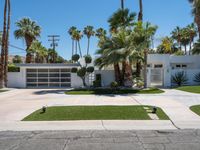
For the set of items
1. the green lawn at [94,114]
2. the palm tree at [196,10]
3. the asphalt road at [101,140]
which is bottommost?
the asphalt road at [101,140]

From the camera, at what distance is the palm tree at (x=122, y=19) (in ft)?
83.8

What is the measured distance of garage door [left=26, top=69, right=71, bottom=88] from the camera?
2827cm

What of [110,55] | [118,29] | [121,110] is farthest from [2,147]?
[118,29]

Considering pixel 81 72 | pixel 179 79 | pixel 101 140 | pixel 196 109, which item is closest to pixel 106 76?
pixel 81 72

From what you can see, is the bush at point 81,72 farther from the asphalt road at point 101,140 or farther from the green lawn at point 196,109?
the asphalt road at point 101,140

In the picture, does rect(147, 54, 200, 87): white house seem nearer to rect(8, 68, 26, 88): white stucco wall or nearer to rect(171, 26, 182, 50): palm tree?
rect(8, 68, 26, 88): white stucco wall

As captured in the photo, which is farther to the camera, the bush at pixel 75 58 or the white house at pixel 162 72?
the bush at pixel 75 58

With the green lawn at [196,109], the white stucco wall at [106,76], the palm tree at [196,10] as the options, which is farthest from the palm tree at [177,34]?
the green lawn at [196,109]

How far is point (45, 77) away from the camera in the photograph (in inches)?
1120

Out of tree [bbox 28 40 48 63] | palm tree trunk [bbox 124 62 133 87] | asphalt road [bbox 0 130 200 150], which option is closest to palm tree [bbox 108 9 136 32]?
palm tree trunk [bbox 124 62 133 87]

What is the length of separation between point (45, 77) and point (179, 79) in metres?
13.2

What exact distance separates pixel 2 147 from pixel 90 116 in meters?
4.74

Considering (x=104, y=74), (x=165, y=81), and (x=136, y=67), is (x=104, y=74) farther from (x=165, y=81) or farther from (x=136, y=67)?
(x=165, y=81)

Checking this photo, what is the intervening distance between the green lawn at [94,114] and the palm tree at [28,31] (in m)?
32.5
